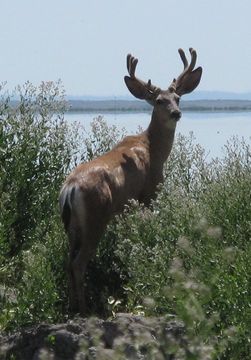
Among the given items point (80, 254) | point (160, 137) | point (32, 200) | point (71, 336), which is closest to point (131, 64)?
point (160, 137)

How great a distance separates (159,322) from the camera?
855 cm

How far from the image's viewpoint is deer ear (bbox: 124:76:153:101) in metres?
14.3

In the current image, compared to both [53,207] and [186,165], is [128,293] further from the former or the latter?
[186,165]

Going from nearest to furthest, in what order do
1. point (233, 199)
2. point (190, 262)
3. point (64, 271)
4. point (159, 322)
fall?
point (159, 322), point (190, 262), point (233, 199), point (64, 271)

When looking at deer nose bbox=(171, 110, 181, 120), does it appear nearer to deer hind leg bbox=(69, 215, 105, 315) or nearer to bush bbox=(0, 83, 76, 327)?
bush bbox=(0, 83, 76, 327)

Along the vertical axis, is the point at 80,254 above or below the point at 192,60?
below

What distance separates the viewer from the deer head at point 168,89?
45.4 ft

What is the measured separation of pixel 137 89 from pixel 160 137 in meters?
0.90

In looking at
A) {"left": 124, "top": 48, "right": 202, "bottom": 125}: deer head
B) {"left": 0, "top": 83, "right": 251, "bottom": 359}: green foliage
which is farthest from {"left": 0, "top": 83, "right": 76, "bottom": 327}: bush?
{"left": 124, "top": 48, "right": 202, "bottom": 125}: deer head

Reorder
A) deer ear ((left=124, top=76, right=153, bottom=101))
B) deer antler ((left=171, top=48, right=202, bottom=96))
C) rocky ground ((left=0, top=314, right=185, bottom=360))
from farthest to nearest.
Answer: deer antler ((left=171, top=48, right=202, bottom=96)) → deer ear ((left=124, top=76, right=153, bottom=101)) → rocky ground ((left=0, top=314, right=185, bottom=360))

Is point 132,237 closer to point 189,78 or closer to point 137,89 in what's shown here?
point 137,89

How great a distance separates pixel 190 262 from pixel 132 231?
1.63 m

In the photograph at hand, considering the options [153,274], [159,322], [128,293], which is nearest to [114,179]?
[128,293]

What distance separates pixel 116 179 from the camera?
11.6 metres
